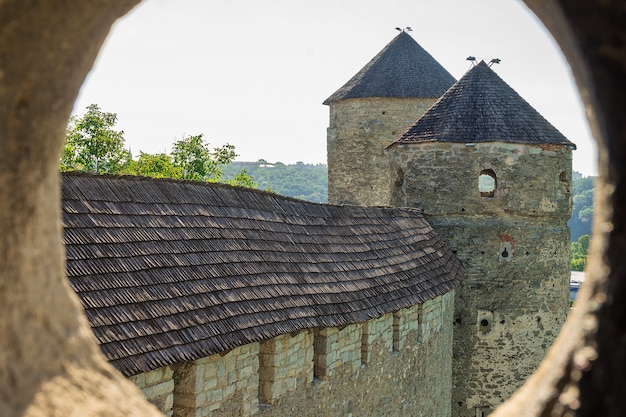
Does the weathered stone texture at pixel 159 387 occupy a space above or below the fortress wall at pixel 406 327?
above

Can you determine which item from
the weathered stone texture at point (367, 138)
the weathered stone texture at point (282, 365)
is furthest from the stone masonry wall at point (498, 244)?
the weathered stone texture at point (367, 138)

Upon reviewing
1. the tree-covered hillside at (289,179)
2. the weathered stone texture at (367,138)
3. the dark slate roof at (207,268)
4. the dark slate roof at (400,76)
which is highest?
the dark slate roof at (400,76)

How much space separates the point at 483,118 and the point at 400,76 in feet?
30.6

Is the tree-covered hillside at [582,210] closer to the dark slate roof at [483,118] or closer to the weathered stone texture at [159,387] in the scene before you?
the dark slate roof at [483,118]

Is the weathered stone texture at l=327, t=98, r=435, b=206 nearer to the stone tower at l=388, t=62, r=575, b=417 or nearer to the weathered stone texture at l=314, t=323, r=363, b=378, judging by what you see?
the stone tower at l=388, t=62, r=575, b=417

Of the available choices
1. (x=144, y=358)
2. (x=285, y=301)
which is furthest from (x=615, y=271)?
(x=285, y=301)

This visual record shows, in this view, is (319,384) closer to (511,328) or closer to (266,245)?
(266,245)

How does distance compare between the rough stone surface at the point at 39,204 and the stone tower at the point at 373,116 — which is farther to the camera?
the stone tower at the point at 373,116

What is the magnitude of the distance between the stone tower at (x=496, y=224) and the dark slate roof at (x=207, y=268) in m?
4.66

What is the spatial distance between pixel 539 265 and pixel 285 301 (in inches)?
358

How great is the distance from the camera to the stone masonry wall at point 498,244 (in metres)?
15.3

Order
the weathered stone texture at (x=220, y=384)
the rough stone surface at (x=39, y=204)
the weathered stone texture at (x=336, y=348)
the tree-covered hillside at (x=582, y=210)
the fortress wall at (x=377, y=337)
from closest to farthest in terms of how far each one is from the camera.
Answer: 1. the rough stone surface at (x=39, y=204)
2. the weathered stone texture at (x=220, y=384)
3. the weathered stone texture at (x=336, y=348)
4. the fortress wall at (x=377, y=337)
5. the tree-covered hillside at (x=582, y=210)

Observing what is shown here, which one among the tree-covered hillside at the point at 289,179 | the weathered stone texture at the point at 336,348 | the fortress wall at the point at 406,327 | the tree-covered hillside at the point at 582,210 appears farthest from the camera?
the tree-covered hillside at the point at 289,179

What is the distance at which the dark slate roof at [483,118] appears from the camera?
15328 mm
